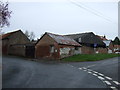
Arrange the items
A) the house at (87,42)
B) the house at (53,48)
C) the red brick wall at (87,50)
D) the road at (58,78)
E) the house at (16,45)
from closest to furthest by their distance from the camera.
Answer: the road at (58,78) → the house at (53,48) → the house at (16,45) → the red brick wall at (87,50) → the house at (87,42)

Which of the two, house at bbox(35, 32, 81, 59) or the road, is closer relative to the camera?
the road

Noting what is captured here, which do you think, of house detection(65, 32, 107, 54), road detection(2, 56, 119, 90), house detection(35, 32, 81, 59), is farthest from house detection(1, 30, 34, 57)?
road detection(2, 56, 119, 90)

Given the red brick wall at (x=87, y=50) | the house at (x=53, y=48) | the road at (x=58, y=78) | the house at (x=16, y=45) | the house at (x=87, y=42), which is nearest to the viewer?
the road at (x=58, y=78)

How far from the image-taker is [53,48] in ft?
117

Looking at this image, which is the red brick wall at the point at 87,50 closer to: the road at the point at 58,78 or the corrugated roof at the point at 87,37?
the corrugated roof at the point at 87,37

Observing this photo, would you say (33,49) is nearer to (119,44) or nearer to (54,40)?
(54,40)

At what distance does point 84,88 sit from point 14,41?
44831 mm

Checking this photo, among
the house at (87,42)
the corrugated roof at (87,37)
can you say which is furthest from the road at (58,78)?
the corrugated roof at (87,37)

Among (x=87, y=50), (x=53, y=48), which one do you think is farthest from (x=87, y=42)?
(x=53, y=48)

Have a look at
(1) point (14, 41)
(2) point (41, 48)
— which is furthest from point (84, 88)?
(1) point (14, 41)

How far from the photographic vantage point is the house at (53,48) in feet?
115

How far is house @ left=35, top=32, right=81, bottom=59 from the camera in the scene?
1376 inches

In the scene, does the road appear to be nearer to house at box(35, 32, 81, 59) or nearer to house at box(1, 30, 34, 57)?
house at box(35, 32, 81, 59)

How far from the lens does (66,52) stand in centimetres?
3638
